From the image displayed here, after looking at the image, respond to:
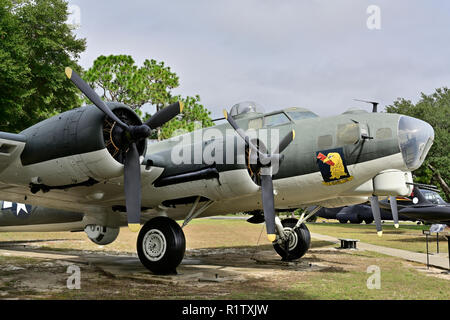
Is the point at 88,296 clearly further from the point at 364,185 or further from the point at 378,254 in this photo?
the point at 378,254

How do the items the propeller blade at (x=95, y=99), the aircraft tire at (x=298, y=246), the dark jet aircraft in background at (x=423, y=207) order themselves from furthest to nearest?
the dark jet aircraft in background at (x=423, y=207) < the aircraft tire at (x=298, y=246) < the propeller blade at (x=95, y=99)

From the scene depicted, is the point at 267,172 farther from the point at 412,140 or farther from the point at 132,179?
the point at 412,140

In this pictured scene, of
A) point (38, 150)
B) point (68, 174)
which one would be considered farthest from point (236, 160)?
point (38, 150)

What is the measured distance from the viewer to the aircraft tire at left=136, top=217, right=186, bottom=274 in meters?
9.10

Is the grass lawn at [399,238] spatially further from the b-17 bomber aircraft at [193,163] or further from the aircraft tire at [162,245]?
the aircraft tire at [162,245]

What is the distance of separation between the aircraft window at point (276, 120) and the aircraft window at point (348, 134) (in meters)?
1.56

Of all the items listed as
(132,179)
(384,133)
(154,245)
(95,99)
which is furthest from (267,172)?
(95,99)

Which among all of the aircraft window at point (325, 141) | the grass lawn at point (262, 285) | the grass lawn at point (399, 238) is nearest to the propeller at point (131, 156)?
the grass lawn at point (262, 285)

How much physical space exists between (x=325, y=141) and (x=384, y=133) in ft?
4.42

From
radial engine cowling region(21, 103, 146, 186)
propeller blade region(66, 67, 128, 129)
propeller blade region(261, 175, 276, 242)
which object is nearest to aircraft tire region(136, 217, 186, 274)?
radial engine cowling region(21, 103, 146, 186)

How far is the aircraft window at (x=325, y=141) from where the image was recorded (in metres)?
9.52

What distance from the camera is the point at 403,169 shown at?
362 inches

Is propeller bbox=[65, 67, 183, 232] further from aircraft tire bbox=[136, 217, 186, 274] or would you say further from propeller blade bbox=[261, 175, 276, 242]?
propeller blade bbox=[261, 175, 276, 242]

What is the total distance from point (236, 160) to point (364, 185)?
11.0ft
